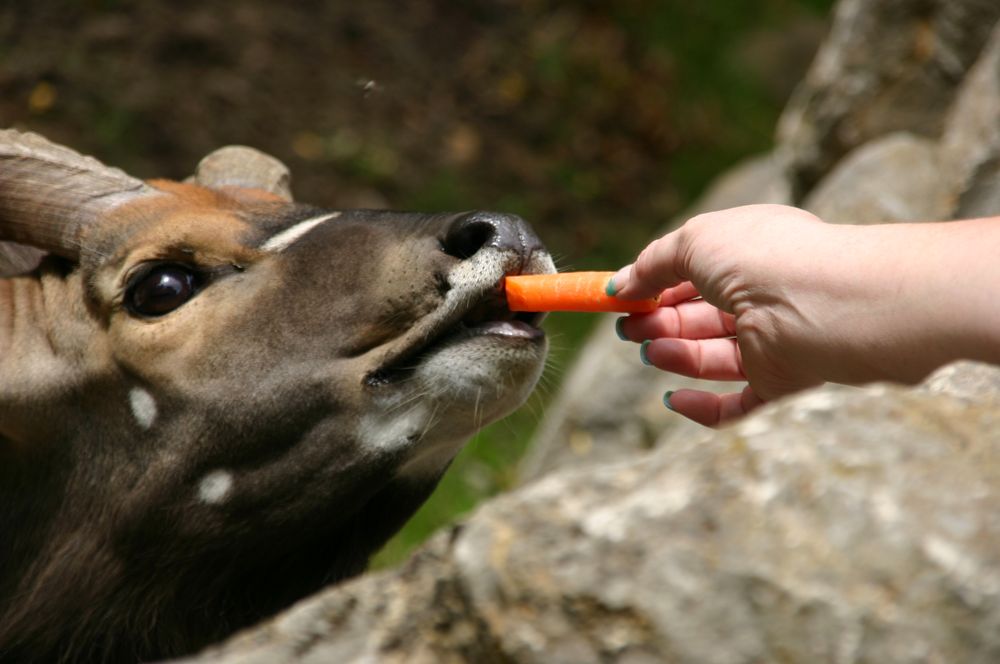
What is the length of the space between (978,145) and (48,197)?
3.32 meters

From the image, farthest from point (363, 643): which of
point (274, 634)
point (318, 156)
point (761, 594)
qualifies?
point (318, 156)

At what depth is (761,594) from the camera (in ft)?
6.15

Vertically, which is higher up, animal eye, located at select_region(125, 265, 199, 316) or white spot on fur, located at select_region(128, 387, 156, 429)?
animal eye, located at select_region(125, 265, 199, 316)

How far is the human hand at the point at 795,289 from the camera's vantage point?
2.57m

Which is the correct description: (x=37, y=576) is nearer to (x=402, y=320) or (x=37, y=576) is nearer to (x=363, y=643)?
(x=402, y=320)

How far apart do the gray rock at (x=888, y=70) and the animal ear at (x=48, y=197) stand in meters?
3.62

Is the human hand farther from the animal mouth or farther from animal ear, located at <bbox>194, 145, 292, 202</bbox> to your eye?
A: animal ear, located at <bbox>194, 145, 292, 202</bbox>

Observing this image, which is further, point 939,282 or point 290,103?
point 290,103

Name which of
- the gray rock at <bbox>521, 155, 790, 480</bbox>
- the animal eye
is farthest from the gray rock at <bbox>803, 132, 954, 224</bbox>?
the animal eye

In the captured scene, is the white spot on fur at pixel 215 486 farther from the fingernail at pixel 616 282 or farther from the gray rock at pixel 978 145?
the gray rock at pixel 978 145

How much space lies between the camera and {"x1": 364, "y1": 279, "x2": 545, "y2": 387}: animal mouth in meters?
3.17

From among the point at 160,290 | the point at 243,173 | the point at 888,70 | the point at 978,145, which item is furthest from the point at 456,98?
the point at 160,290

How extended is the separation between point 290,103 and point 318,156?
0.48 m

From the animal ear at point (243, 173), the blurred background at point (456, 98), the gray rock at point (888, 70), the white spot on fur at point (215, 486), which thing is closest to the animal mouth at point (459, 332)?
the white spot on fur at point (215, 486)
